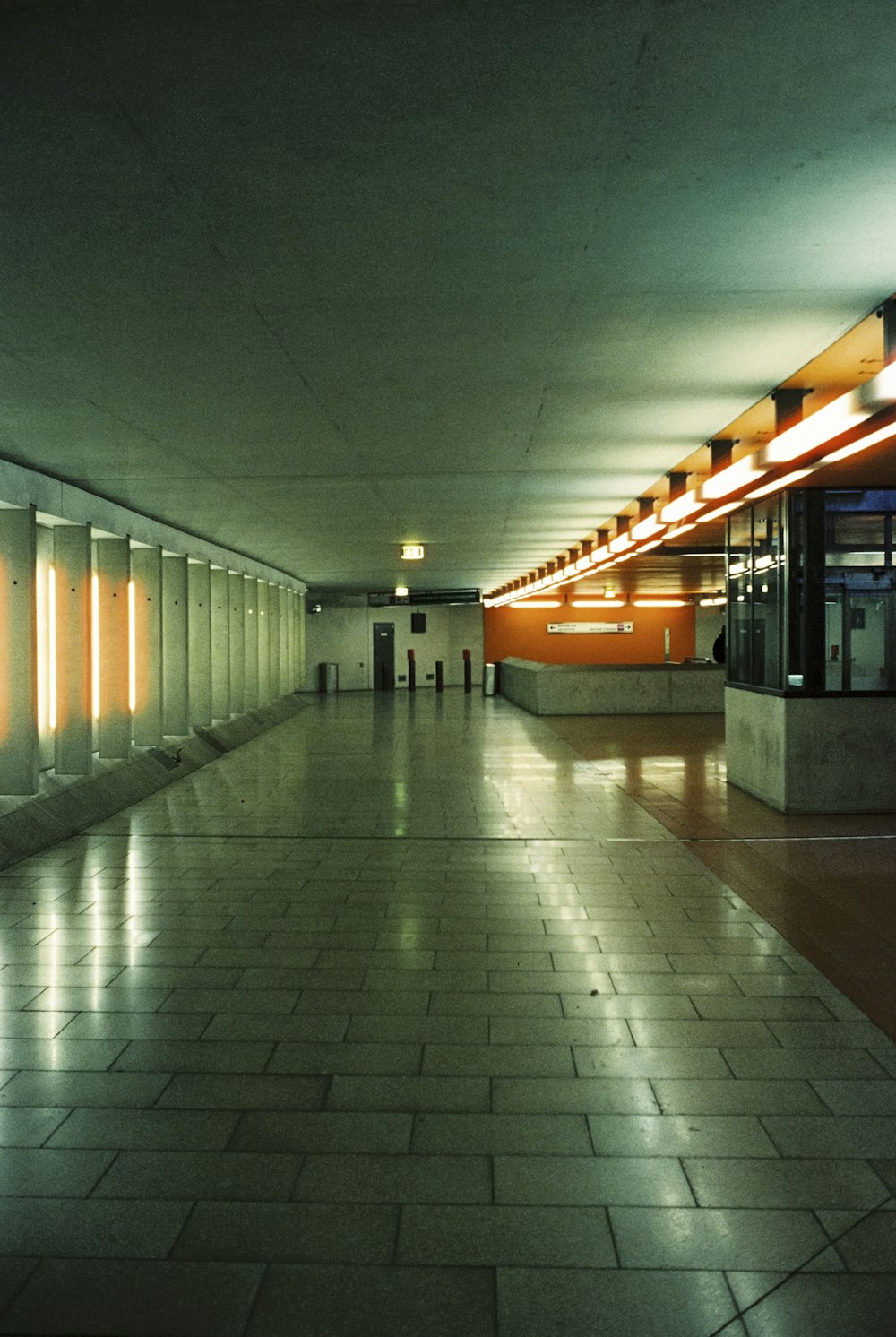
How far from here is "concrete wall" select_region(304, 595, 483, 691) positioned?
3469cm

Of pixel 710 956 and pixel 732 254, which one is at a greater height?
pixel 732 254

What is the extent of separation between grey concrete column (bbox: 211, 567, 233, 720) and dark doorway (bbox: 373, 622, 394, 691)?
58.6ft

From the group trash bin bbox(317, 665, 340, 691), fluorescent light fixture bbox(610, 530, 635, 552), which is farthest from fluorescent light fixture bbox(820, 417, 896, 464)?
trash bin bbox(317, 665, 340, 691)

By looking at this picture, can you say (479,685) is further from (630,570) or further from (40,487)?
(40,487)

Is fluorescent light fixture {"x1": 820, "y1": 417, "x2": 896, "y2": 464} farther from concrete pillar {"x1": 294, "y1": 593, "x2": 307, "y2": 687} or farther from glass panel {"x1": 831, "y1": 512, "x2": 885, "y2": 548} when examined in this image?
concrete pillar {"x1": 294, "y1": 593, "x2": 307, "y2": 687}

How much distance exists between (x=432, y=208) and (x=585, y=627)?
34.5 m

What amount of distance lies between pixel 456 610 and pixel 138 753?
80.0 ft

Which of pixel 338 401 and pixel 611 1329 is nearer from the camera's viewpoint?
pixel 611 1329

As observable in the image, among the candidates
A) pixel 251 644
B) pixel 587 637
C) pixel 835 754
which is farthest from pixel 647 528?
pixel 587 637

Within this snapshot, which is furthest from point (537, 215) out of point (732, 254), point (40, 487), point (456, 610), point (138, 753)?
point (456, 610)

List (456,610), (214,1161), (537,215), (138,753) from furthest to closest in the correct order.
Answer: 1. (456,610)
2. (138,753)
3. (537,215)
4. (214,1161)

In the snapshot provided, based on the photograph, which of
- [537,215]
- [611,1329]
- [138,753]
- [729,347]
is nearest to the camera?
[611,1329]

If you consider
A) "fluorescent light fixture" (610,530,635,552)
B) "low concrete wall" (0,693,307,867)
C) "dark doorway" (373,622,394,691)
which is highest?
"fluorescent light fixture" (610,530,635,552)

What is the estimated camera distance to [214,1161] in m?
3.24
